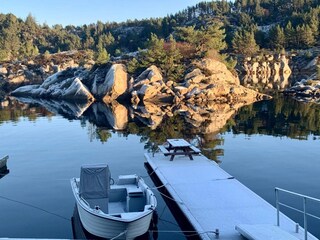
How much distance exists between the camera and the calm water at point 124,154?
1938 centimetres

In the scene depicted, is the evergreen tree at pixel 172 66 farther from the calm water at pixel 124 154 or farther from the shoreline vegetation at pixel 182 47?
the calm water at pixel 124 154

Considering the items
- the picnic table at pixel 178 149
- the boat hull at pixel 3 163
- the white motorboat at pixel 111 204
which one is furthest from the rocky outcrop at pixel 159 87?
the white motorboat at pixel 111 204

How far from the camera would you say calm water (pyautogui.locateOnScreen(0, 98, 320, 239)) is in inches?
763

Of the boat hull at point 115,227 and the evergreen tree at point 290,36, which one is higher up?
the evergreen tree at point 290,36

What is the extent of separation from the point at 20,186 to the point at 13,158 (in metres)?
8.35

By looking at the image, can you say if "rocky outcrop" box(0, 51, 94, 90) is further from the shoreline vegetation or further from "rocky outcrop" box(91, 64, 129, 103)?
"rocky outcrop" box(91, 64, 129, 103)

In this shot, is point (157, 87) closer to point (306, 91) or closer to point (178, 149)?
point (306, 91)

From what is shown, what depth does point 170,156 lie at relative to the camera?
2806 cm

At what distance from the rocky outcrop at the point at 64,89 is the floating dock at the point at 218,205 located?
57142mm

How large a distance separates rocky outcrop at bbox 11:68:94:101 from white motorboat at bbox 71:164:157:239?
200 feet

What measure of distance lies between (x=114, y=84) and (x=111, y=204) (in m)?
58.4

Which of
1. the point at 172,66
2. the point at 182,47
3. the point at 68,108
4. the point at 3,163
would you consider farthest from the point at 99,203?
the point at 182,47

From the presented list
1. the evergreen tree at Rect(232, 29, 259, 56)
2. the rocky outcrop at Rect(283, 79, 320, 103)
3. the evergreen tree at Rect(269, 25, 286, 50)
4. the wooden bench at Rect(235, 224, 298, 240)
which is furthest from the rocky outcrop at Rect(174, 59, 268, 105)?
the evergreen tree at Rect(269, 25, 286, 50)

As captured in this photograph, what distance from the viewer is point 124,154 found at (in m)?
31.9
